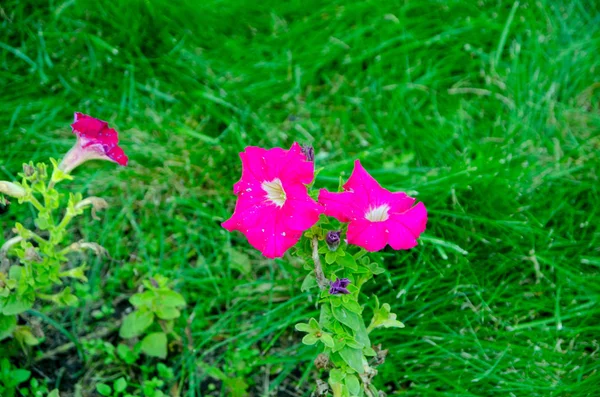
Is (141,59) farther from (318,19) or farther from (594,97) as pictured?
(594,97)

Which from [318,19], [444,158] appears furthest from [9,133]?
[444,158]

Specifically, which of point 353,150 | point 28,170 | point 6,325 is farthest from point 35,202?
point 353,150

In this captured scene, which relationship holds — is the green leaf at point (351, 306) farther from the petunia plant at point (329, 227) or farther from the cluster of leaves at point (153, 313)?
the cluster of leaves at point (153, 313)

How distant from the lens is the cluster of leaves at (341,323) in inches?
61.0

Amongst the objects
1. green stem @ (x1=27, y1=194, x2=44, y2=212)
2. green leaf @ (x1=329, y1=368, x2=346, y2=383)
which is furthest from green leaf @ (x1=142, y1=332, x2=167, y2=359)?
green leaf @ (x1=329, y1=368, x2=346, y2=383)

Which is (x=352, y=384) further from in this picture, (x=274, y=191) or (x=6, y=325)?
(x=6, y=325)

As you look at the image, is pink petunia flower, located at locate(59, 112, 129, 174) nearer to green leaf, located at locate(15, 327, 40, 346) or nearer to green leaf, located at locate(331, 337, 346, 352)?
green leaf, located at locate(15, 327, 40, 346)

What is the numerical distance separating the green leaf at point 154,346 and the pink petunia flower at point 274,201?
27.0 inches

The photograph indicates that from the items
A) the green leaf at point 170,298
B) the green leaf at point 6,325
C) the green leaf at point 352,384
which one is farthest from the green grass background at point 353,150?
the green leaf at point 352,384

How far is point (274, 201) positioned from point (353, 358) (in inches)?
16.1

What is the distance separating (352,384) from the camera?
161cm

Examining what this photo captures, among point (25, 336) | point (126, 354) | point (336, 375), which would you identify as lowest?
point (25, 336)

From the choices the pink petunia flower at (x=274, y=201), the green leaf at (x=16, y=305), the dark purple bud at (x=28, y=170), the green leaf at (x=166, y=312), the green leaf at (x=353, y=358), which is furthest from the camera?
the green leaf at (x=166, y=312)

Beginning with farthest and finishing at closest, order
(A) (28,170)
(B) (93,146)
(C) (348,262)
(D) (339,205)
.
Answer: (B) (93,146) < (A) (28,170) < (C) (348,262) < (D) (339,205)
